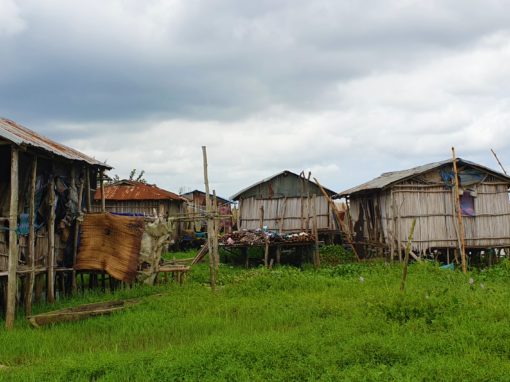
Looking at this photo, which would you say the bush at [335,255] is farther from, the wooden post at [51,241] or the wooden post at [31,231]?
the wooden post at [31,231]

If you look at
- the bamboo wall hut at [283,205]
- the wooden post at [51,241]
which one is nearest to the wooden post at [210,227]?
the wooden post at [51,241]

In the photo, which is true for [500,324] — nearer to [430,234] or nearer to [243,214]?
[430,234]

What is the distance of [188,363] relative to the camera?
6809 mm

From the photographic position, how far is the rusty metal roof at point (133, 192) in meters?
29.0

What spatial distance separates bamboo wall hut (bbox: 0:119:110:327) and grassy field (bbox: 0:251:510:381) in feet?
3.12

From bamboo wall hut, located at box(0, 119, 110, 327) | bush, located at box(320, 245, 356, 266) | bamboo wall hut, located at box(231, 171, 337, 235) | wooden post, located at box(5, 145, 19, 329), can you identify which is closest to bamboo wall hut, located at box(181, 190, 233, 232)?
bamboo wall hut, located at box(231, 171, 337, 235)

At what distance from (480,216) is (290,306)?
11.5m

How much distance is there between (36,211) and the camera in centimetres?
1233

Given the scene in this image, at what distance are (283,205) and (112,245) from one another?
521 inches

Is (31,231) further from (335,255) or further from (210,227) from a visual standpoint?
(335,255)

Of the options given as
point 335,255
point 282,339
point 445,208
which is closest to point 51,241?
point 282,339

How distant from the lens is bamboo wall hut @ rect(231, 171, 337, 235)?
2544 cm

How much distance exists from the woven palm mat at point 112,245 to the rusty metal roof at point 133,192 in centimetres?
1506

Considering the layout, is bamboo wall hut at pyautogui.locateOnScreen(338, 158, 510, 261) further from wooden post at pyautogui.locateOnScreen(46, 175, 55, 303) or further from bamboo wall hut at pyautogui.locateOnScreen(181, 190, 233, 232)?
bamboo wall hut at pyautogui.locateOnScreen(181, 190, 233, 232)
